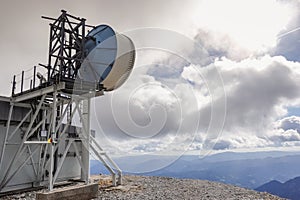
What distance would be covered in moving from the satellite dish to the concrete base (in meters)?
4.05

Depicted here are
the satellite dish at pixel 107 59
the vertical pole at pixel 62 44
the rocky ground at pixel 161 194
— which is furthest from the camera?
the satellite dish at pixel 107 59

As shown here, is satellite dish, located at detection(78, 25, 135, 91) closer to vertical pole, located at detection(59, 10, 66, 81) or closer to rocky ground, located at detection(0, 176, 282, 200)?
vertical pole, located at detection(59, 10, 66, 81)

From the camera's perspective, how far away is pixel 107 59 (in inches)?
440

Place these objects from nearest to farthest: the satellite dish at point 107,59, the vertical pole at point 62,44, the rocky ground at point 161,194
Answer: the rocky ground at point 161,194, the vertical pole at point 62,44, the satellite dish at point 107,59

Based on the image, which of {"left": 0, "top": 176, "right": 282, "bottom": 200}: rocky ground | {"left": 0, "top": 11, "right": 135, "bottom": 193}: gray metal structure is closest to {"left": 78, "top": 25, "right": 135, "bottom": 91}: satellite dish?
{"left": 0, "top": 11, "right": 135, "bottom": 193}: gray metal structure

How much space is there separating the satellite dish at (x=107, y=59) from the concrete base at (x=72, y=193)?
13.3 ft

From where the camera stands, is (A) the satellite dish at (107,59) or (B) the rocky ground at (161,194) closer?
(B) the rocky ground at (161,194)

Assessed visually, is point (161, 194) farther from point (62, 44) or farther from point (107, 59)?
point (62, 44)

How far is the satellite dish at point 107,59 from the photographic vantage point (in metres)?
11.1

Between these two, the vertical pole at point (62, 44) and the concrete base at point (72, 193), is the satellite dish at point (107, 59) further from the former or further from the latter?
the concrete base at point (72, 193)

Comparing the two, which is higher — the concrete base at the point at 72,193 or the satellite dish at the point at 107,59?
the satellite dish at the point at 107,59

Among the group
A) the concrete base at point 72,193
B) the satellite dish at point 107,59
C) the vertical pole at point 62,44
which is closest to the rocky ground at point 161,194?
the concrete base at point 72,193

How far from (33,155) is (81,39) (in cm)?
603

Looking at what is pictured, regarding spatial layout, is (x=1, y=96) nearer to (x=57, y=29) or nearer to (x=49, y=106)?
(x=49, y=106)
